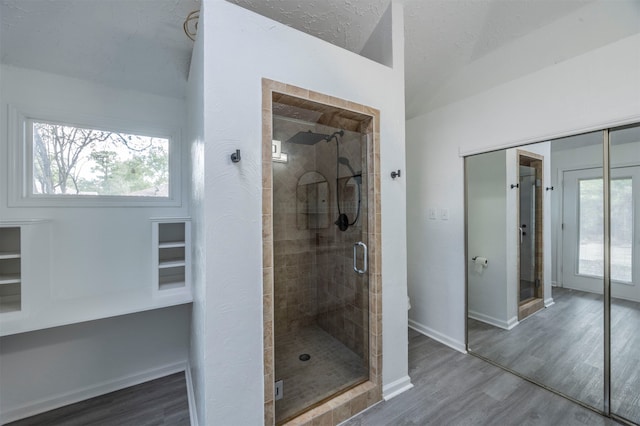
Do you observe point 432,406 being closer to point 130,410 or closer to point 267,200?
point 267,200

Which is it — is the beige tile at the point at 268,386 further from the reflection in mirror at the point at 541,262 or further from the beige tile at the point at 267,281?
the reflection in mirror at the point at 541,262

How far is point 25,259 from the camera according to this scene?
1495mm

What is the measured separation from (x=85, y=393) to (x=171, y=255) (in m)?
1.12

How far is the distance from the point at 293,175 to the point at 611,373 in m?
2.50

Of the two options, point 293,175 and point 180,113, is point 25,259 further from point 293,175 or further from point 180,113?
point 293,175

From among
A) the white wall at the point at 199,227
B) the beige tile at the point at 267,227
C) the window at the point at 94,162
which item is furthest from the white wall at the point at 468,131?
the window at the point at 94,162

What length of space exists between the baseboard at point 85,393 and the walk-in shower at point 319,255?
1148mm

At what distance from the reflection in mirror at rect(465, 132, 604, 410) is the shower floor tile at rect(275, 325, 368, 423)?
1.32 m

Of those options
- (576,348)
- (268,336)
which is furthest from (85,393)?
(576,348)

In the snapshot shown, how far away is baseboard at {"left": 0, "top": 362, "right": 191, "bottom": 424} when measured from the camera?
5.33 ft

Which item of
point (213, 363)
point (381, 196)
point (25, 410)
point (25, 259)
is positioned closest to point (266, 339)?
point (213, 363)

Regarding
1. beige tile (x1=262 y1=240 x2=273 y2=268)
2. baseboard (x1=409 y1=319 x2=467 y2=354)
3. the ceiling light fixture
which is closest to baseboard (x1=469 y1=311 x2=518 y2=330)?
baseboard (x1=409 y1=319 x2=467 y2=354)

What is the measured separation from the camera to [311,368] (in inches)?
68.3

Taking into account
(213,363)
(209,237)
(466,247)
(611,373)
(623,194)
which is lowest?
(611,373)
